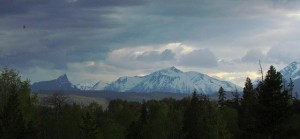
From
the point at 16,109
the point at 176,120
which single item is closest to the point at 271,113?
the point at 16,109

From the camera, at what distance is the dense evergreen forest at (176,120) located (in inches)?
2360

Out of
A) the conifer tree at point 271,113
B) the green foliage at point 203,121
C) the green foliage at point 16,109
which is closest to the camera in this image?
the conifer tree at point 271,113

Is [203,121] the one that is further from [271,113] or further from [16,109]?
[271,113]

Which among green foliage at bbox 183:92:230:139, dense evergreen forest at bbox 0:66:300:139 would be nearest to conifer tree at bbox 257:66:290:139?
dense evergreen forest at bbox 0:66:300:139

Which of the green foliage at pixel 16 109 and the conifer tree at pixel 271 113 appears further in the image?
the green foliage at pixel 16 109

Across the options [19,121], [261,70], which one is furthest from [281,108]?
[19,121]

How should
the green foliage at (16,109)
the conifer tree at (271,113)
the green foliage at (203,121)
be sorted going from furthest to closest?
the green foliage at (203,121)
the green foliage at (16,109)
the conifer tree at (271,113)

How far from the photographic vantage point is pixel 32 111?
102m

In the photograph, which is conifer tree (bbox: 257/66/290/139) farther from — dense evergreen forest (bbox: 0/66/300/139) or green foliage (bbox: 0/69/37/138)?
green foliage (bbox: 0/69/37/138)

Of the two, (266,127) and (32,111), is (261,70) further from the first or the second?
(32,111)

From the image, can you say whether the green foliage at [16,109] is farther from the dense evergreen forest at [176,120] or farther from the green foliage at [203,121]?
the green foliage at [203,121]

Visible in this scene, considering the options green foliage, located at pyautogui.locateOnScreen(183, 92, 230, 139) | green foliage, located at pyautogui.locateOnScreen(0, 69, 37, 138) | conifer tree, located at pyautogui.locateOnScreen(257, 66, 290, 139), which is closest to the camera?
conifer tree, located at pyautogui.locateOnScreen(257, 66, 290, 139)

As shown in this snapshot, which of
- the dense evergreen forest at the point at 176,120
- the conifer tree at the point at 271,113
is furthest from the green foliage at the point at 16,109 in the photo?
the conifer tree at the point at 271,113

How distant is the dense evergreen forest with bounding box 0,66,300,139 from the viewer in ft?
197
